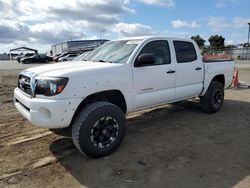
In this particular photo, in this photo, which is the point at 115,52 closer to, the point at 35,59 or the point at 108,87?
the point at 108,87

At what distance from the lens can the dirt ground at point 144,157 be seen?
3629 mm

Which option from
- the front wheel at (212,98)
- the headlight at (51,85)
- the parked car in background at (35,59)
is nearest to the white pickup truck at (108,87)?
the headlight at (51,85)

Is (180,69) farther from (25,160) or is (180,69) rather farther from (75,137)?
(25,160)

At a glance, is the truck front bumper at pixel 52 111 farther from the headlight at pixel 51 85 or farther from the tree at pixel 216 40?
the tree at pixel 216 40

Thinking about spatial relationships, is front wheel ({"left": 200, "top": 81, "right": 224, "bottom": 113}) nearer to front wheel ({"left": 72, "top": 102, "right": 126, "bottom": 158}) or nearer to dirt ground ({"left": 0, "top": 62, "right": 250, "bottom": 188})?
dirt ground ({"left": 0, "top": 62, "right": 250, "bottom": 188})

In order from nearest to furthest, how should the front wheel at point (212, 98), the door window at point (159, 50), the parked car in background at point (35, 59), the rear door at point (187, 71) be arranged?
the door window at point (159, 50), the rear door at point (187, 71), the front wheel at point (212, 98), the parked car in background at point (35, 59)

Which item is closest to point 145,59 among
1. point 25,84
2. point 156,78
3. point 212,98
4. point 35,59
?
point 156,78

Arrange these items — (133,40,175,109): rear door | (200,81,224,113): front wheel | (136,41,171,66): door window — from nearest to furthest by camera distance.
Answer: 1. (133,40,175,109): rear door
2. (136,41,171,66): door window
3. (200,81,224,113): front wheel

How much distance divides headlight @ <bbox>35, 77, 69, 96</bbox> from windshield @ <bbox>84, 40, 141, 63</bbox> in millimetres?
1272

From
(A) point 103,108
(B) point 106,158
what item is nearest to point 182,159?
(B) point 106,158

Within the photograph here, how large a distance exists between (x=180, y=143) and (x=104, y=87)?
1.70 m

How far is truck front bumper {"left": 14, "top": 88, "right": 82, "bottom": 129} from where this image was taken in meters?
3.81

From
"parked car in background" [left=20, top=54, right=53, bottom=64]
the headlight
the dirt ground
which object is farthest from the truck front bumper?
"parked car in background" [left=20, top=54, right=53, bottom=64]

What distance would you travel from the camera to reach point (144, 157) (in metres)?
4.30
